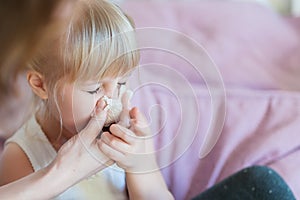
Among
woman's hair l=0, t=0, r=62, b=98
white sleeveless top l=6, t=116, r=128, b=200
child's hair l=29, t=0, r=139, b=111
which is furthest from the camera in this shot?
white sleeveless top l=6, t=116, r=128, b=200

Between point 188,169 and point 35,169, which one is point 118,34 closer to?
point 35,169

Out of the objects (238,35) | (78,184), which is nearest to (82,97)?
(78,184)

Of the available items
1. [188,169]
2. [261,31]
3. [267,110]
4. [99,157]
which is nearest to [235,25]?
[261,31]

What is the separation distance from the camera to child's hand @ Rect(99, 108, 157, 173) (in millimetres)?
600

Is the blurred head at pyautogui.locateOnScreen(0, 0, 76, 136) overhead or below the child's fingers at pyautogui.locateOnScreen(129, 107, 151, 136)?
overhead

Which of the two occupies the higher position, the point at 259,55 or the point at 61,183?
the point at 61,183

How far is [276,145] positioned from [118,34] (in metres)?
0.42

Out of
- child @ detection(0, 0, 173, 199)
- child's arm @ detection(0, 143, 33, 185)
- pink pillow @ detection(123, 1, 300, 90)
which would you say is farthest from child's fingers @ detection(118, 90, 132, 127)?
pink pillow @ detection(123, 1, 300, 90)

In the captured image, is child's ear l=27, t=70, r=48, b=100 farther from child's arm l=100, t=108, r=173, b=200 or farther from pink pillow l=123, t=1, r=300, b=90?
pink pillow l=123, t=1, r=300, b=90

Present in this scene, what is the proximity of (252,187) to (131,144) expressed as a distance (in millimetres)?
235

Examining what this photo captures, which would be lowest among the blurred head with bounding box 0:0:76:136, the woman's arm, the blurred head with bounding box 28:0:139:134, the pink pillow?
the pink pillow

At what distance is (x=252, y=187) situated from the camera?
0.78m

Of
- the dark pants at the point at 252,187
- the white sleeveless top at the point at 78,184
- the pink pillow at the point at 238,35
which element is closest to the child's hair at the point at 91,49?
the white sleeveless top at the point at 78,184

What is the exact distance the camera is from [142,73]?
0.66m
